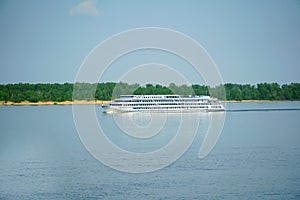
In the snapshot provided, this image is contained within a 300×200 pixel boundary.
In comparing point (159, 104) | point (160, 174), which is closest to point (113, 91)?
point (159, 104)

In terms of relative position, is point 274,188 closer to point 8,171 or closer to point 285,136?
point 8,171

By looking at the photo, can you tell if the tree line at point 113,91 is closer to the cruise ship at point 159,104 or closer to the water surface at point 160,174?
the cruise ship at point 159,104

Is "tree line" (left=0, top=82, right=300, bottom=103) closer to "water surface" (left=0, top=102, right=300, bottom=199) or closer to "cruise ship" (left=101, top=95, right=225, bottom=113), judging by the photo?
"cruise ship" (left=101, top=95, right=225, bottom=113)

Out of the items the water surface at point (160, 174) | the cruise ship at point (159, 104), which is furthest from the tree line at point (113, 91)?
the water surface at point (160, 174)

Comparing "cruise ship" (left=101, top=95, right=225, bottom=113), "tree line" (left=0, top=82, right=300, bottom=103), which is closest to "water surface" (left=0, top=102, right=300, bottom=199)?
"cruise ship" (left=101, top=95, right=225, bottom=113)

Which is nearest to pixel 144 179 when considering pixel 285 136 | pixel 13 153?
pixel 13 153

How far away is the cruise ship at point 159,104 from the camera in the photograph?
5341 centimetres

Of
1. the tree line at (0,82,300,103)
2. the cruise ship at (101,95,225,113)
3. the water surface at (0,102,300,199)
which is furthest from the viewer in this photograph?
the tree line at (0,82,300,103)

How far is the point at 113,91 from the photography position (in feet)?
297

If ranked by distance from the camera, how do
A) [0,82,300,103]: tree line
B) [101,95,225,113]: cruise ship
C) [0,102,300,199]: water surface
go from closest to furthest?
1. [0,102,300,199]: water surface
2. [101,95,225,113]: cruise ship
3. [0,82,300,103]: tree line

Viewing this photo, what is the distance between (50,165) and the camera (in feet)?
67.2

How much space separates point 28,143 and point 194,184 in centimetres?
1325

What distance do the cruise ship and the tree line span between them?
1161 inches

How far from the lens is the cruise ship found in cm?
5341
